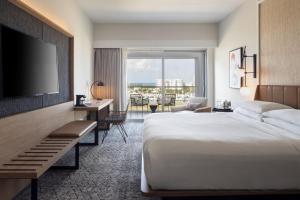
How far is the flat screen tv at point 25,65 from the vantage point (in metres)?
2.61

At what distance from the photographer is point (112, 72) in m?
7.89

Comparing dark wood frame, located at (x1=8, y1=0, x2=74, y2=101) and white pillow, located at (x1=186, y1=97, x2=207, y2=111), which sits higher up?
dark wood frame, located at (x1=8, y1=0, x2=74, y2=101)

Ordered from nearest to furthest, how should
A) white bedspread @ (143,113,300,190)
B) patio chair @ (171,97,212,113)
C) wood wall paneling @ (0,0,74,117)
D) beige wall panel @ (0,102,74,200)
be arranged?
white bedspread @ (143,113,300,190), beige wall panel @ (0,102,74,200), wood wall paneling @ (0,0,74,117), patio chair @ (171,97,212,113)

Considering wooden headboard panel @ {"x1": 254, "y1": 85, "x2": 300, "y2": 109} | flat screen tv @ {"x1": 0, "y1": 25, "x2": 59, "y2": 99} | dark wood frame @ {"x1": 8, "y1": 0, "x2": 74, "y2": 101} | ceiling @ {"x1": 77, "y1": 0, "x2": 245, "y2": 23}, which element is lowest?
wooden headboard panel @ {"x1": 254, "y1": 85, "x2": 300, "y2": 109}

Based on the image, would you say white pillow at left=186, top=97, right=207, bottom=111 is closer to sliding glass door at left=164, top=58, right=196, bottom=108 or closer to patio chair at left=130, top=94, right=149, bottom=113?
sliding glass door at left=164, top=58, right=196, bottom=108

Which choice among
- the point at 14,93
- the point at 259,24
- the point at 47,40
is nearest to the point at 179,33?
the point at 259,24

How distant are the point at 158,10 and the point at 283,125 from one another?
4109 mm

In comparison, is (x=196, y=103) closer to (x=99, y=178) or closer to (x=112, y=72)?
(x=112, y=72)

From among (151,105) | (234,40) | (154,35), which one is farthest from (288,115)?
(151,105)

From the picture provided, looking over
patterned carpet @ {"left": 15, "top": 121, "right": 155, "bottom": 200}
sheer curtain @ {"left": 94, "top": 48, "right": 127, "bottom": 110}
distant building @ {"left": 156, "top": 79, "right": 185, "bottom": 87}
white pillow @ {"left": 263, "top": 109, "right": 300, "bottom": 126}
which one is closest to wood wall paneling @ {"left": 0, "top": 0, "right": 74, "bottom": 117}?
patterned carpet @ {"left": 15, "top": 121, "right": 155, "bottom": 200}

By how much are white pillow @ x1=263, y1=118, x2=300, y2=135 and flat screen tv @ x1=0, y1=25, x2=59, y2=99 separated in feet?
8.78

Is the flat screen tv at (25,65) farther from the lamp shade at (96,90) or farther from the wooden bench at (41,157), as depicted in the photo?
the lamp shade at (96,90)

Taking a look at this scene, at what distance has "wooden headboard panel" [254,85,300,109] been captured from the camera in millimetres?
3753

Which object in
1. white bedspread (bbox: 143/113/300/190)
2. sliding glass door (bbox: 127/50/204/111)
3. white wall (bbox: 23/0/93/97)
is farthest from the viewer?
sliding glass door (bbox: 127/50/204/111)
